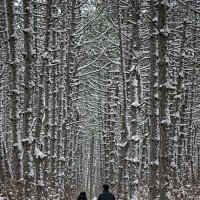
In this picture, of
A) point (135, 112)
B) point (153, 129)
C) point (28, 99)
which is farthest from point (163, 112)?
point (135, 112)

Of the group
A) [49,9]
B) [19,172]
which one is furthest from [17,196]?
[49,9]

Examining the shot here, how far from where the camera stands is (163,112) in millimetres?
7648

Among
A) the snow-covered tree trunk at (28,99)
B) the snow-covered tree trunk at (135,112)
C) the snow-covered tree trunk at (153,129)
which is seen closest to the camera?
the snow-covered tree trunk at (153,129)

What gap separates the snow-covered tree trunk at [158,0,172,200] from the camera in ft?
24.8

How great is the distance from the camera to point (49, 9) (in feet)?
38.5

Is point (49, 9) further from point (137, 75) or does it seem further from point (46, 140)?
point (46, 140)

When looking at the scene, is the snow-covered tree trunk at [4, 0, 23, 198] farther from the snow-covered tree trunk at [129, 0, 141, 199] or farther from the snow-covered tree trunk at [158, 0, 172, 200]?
the snow-covered tree trunk at [158, 0, 172, 200]

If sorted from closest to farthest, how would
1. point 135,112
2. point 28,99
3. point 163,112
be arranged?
point 163,112 < point 28,99 < point 135,112

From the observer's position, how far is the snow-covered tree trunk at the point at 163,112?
297 inches

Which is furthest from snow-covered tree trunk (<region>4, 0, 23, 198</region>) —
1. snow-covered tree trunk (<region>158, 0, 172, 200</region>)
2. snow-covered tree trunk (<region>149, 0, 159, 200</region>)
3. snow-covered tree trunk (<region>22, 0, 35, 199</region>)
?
snow-covered tree trunk (<region>158, 0, 172, 200</region>)

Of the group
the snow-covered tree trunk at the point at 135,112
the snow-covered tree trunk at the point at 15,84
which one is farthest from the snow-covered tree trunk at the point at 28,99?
the snow-covered tree trunk at the point at 135,112

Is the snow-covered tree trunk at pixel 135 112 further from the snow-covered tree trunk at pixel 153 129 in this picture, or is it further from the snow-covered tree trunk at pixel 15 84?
the snow-covered tree trunk at pixel 15 84

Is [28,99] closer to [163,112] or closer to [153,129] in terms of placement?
[153,129]

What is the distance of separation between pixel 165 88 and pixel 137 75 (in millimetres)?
3796
